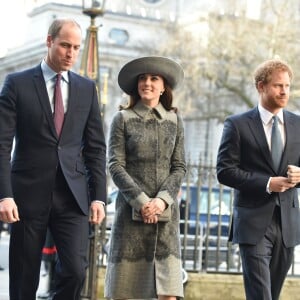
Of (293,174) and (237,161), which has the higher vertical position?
(237,161)

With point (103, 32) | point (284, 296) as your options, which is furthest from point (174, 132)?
point (103, 32)

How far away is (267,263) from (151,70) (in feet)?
5.05

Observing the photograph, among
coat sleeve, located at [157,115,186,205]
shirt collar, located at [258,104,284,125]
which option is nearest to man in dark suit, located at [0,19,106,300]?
coat sleeve, located at [157,115,186,205]

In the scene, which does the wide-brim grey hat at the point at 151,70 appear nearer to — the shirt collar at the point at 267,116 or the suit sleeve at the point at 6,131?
the shirt collar at the point at 267,116

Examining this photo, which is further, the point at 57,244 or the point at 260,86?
the point at 260,86

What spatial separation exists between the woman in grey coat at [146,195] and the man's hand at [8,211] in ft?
3.00

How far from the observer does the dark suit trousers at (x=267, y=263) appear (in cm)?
621

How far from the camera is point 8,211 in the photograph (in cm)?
553

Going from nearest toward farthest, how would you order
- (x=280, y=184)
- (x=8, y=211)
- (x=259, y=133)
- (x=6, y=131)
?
(x=8, y=211) → (x=6, y=131) → (x=280, y=184) → (x=259, y=133)

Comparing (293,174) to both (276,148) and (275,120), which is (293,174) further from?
(275,120)

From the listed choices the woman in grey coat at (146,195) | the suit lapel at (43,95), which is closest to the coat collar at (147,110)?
the woman in grey coat at (146,195)

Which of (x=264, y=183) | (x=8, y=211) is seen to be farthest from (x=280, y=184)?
(x=8, y=211)

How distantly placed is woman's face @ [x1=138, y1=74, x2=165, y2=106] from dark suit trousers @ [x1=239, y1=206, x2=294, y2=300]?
44.7 inches

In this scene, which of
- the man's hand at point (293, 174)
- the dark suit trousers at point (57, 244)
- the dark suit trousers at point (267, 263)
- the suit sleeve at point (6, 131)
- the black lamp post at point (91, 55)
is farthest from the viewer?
the black lamp post at point (91, 55)
